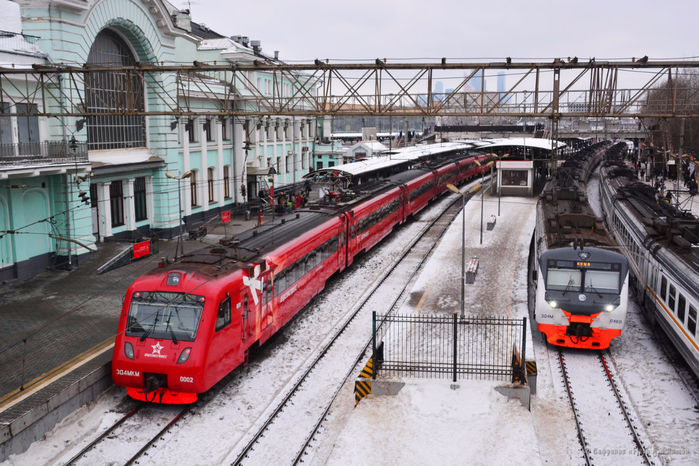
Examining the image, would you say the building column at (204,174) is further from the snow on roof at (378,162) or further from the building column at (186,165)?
the snow on roof at (378,162)

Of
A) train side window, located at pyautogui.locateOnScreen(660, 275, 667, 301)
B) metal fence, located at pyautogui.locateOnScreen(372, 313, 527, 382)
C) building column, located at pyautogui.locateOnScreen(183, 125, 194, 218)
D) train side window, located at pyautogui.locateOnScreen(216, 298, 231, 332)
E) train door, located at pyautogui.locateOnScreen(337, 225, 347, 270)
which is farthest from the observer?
building column, located at pyautogui.locateOnScreen(183, 125, 194, 218)

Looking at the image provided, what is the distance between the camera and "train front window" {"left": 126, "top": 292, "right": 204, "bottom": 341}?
12.8 metres

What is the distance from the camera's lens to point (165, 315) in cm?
1302

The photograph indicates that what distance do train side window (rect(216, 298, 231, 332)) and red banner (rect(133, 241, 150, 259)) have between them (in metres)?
11.9

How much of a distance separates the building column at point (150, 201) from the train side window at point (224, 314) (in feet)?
66.4

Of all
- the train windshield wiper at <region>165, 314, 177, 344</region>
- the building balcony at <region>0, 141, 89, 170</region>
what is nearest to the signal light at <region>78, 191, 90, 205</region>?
the building balcony at <region>0, 141, 89, 170</region>

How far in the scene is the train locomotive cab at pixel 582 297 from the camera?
1566cm

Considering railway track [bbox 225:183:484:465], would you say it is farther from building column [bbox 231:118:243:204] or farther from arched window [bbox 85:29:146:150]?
building column [bbox 231:118:243:204]

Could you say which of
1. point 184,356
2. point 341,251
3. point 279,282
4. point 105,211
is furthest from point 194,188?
point 184,356

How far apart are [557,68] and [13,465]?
18508mm

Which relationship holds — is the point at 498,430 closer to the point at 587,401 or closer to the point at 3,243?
the point at 587,401

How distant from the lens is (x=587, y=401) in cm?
1390

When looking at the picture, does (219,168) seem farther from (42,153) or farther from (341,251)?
(341,251)

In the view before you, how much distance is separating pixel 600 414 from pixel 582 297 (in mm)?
3395
